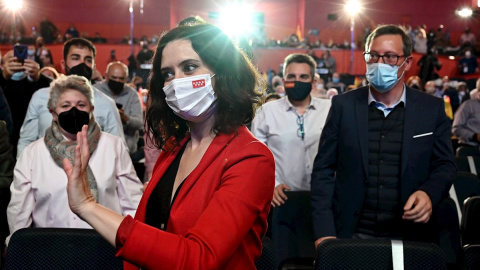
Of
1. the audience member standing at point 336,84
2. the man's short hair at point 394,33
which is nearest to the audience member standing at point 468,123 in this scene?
the man's short hair at point 394,33

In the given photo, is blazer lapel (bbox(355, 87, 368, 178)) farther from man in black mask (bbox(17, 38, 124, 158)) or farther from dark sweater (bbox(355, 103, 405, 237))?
man in black mask (bbox(17, 38, 124, 158))

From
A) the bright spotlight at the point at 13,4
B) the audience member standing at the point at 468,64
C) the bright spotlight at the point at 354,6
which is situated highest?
the bright spotlight at the point at 354,6

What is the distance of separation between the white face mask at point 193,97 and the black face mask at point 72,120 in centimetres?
140

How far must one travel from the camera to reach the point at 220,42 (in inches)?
53.4

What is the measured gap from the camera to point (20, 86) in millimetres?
4066

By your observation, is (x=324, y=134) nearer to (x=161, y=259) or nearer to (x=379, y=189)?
(x=379, y=189)

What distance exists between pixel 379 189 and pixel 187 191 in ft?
4.65

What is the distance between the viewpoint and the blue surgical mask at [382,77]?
8.18ft

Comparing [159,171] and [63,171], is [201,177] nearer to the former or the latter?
[159,171]

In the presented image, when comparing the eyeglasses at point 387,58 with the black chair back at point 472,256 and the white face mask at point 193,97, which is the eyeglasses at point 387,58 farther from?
the white face mask at point 193,97

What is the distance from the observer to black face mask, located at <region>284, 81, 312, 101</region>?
3.79 meters

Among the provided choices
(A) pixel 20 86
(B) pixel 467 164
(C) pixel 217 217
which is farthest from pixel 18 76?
(B) pixel 467 164

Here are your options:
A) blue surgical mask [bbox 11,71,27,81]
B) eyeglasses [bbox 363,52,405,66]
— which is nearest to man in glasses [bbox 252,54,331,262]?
eyeglasses [bbox 363,52,405,66]

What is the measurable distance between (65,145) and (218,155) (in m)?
1.54
